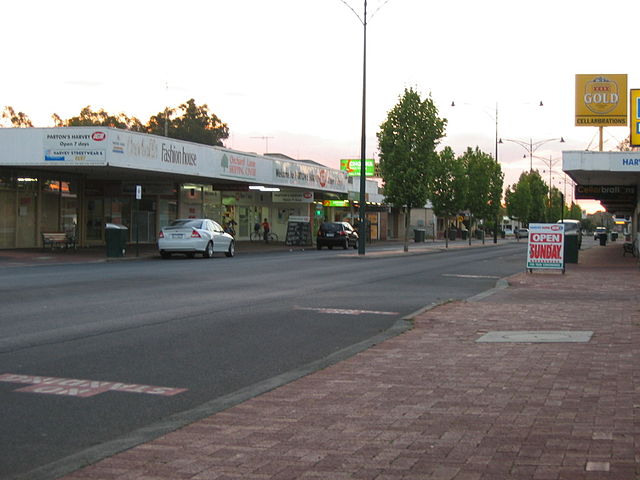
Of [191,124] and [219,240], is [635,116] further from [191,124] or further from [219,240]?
[191,124]

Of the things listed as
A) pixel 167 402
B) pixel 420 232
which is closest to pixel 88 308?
pixel 167 402

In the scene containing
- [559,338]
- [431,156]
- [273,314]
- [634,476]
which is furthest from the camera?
[431,156]

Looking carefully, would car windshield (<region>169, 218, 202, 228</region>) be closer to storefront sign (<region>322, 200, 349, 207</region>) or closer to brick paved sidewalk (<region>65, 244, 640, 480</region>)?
brick paved sidewalk (<region>65, 244, 640, 480</region>)

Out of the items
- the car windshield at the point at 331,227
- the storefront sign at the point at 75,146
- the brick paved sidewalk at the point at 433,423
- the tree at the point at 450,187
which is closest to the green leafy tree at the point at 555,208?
the tree at the point at 450,187

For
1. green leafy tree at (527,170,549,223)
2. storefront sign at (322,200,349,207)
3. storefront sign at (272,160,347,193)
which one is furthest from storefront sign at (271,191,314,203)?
green leafy tree at (527,170,549,223)

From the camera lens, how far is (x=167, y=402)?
268 inches

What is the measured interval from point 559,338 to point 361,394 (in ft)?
13.5

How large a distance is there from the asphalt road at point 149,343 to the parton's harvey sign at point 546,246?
374 centimetres

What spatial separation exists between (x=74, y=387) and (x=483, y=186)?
61823mm

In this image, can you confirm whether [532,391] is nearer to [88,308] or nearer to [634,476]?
[634,476]

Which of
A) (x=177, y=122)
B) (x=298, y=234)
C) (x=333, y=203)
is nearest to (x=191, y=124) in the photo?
(x=177, y=122)

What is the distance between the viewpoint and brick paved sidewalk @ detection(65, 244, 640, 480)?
15.5ft

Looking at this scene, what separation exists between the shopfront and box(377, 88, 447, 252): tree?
6934 mm

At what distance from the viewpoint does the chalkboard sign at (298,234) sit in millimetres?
49219
